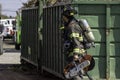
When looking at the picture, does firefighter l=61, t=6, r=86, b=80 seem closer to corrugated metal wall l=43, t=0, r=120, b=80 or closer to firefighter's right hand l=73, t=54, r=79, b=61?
firefighter's right hand l=73, t=54, r=79, b=61

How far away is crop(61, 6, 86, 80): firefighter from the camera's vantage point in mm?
10195

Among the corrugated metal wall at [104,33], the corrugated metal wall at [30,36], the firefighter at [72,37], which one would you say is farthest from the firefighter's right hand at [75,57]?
the corrugated metal wall at [30,36]

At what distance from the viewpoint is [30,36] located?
62.5 feet

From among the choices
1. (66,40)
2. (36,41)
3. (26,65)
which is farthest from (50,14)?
(26,65)

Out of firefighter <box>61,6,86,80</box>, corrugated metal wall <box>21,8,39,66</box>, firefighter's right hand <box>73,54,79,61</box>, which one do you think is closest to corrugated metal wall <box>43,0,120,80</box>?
firefighter <box>61,6,86,80</box>

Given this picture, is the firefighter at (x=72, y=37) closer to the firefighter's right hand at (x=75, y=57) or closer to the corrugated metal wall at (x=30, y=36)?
the firefighter's right hand at (x=75, y=57)

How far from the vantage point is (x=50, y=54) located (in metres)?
15.0

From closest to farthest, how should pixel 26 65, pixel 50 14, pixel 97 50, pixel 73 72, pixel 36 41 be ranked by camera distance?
pixel 73 72 → pixel 97 50 → pixel 50 14 → pixel 36 41 → pixel 26 65

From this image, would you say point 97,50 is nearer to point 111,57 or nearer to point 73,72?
point 111,57

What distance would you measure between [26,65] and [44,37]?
4457 millimetres

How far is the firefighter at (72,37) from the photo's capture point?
1020cm

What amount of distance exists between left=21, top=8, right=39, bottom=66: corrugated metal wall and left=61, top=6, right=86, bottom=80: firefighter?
6921 mm

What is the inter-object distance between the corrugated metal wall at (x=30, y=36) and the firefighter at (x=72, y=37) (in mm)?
6921

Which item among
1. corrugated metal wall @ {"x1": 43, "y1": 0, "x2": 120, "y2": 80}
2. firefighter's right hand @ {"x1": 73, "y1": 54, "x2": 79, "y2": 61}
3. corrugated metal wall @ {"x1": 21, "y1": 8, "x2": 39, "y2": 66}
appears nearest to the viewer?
firefighter's right hand @ {"x1": 73, "y1": 54, "x2": 79, "y2": 61}
